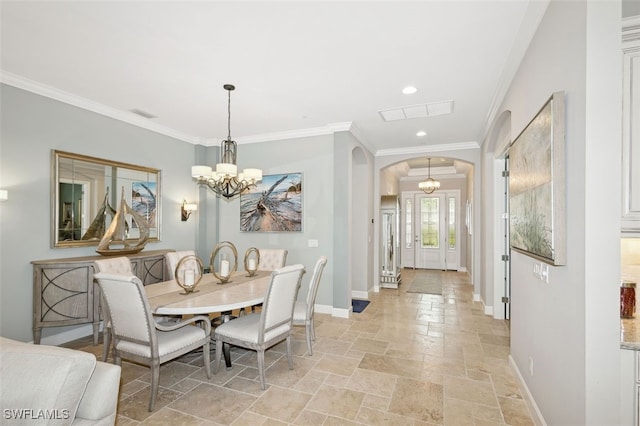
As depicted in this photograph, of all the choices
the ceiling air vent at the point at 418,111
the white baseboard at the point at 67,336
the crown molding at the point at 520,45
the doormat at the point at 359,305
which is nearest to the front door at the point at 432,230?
the doormat at the point at 359,305

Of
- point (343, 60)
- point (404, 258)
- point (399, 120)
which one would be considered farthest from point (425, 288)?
point (343, 60)

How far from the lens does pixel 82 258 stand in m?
3.72

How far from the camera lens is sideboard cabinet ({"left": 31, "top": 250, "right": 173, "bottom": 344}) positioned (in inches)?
132

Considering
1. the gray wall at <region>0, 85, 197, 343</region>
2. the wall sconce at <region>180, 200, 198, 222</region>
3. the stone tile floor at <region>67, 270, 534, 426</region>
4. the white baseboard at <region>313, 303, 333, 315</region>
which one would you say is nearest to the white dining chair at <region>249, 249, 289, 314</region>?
the stone tile floor at <region>67, 270, 534, 426</region>

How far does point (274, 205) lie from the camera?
5363 mm

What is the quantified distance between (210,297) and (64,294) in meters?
1.90

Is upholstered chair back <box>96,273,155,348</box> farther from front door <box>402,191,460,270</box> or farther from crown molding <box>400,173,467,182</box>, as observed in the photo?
crown molding <box>400,173,467,182</box>

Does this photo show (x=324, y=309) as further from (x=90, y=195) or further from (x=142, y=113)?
(x=142, y=113)

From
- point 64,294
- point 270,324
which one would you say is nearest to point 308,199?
point 270,324

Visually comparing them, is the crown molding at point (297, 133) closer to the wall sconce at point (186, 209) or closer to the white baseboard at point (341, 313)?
the wall sconce at point (186, 209)

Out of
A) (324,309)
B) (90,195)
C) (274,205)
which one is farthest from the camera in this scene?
(274,205)

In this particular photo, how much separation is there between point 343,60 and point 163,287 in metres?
2.96

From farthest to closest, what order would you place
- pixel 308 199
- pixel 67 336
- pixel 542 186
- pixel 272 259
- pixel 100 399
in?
pixel 308 199 < pixel 272 259 < pixel 67 336 < pixel 542 186 < pixel 100 399

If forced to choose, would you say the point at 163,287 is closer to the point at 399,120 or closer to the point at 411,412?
the point at 411,412
